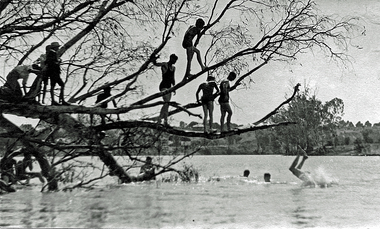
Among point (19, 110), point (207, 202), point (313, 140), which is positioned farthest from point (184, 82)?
point (313, 140)

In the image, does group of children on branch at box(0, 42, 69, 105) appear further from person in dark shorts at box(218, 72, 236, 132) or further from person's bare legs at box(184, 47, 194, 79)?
person in dark shorts at box(218, 72, 236, 132)

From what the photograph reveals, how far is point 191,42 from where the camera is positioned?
10031mm

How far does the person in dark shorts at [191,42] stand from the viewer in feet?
32.0

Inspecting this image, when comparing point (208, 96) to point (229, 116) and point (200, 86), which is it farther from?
point (229, 116)

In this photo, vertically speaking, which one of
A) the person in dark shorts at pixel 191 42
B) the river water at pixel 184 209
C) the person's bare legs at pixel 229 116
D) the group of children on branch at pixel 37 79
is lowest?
the river water at pixel 184 209

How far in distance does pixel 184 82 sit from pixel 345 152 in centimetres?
7559

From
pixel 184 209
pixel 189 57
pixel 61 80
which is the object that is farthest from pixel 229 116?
pixel 61 80

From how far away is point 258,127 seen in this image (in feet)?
38.0

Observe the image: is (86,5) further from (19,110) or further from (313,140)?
(313,140)

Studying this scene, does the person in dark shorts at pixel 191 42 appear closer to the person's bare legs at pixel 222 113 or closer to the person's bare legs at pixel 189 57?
the person's bare legs at pixel 189 57

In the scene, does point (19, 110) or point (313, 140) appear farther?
point (313, 140)

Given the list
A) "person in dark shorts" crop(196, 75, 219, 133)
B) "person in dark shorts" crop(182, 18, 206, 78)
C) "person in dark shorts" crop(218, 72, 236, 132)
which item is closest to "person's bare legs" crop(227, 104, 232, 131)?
"person in dark shorts" crop(218, 72, 236, 132)

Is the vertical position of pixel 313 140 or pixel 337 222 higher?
pixel 313 140

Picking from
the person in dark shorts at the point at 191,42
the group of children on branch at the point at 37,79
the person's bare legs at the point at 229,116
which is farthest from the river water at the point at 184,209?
the person in dark shorts at the point at 191,42
